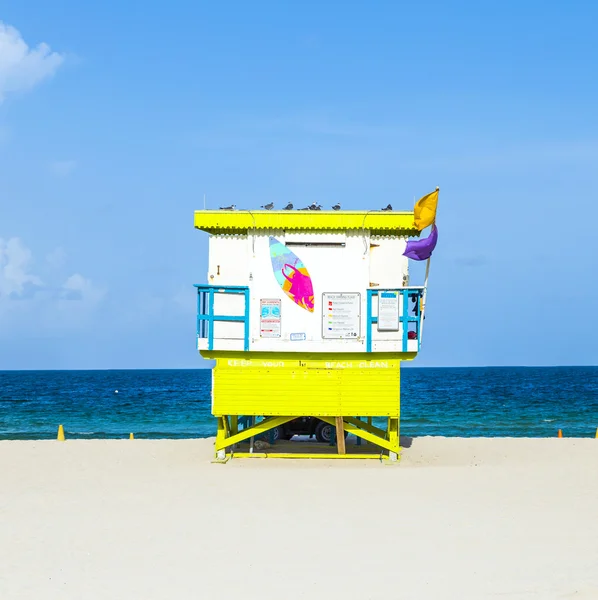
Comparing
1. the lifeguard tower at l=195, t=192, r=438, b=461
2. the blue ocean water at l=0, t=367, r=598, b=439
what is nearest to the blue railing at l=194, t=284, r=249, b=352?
the lifeguard tower at l=195, t=192, r=438, b=461

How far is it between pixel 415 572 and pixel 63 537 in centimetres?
577

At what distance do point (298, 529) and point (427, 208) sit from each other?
9.84 m

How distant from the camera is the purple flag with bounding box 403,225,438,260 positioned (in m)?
21.3

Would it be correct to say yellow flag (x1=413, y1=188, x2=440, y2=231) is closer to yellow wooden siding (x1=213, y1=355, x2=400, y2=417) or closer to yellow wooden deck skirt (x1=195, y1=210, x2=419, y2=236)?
yellow wooden deck skirt (x1=195, y1=210, x2=419, y2=236)

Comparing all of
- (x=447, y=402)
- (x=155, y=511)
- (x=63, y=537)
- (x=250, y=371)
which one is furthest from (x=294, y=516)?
(x=447, y=402)

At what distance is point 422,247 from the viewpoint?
2136cm

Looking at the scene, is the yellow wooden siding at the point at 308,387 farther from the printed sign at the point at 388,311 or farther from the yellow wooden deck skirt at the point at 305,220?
the yellow wooden deck skirt at the point at 305,220

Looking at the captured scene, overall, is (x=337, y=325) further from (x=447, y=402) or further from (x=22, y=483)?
(x=447, y=402)

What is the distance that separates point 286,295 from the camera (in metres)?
21.5

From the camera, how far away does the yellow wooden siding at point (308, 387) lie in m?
21.4

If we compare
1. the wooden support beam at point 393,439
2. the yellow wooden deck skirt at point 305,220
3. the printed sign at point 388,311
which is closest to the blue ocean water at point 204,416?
the wooden support beam at point 393,439

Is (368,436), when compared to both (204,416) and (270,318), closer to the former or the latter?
(270,318)

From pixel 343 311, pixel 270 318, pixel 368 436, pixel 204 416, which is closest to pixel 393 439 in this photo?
pixel 368 436

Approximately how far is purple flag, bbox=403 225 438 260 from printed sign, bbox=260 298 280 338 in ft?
11.8
